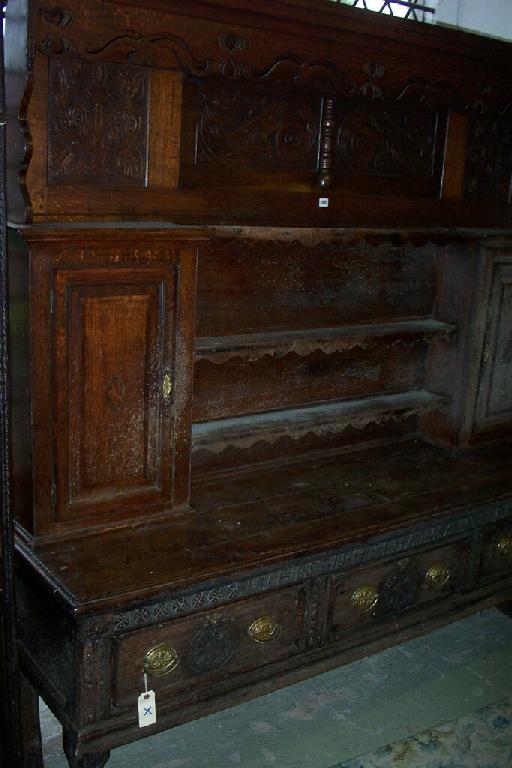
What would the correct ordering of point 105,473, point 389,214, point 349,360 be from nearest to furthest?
point 105,473, point 389,214, point 349,360

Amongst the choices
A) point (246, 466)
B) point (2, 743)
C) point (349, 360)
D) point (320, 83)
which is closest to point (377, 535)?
point (246, 466)

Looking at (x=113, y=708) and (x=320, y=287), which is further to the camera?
(x=320, y=287)

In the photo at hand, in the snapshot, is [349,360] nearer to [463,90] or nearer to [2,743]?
[463,90]

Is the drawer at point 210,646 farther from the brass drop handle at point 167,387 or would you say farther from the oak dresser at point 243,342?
the brass drop handle at point 167,387

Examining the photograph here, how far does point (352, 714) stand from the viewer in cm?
265

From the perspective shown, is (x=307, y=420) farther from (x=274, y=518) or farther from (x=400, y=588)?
(x=400, y=588)

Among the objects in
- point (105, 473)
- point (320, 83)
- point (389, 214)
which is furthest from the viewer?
point (389, 214)

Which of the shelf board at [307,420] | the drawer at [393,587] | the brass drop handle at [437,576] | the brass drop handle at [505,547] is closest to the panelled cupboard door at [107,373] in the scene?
the shelf board at [307,420]

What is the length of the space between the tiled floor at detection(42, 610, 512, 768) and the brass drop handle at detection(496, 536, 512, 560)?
1.41 ft

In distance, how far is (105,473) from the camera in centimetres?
216

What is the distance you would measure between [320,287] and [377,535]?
0.83m

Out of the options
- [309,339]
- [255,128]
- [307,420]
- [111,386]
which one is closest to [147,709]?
[111,386]

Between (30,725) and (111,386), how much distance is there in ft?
3.05

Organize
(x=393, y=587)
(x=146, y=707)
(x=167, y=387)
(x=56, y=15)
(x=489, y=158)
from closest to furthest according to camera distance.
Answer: (x=56, y=15) < (x=146, y=707) < (x=167, y=387) < (x=393, y=587) < (x=489, y=158)
